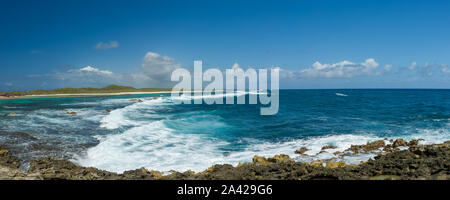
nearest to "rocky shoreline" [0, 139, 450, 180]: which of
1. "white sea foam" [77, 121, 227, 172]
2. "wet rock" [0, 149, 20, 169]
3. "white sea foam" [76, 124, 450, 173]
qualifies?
"wet rock" [0, 149, 20, 169]

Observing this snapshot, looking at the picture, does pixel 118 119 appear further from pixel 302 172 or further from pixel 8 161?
pixel 302 172

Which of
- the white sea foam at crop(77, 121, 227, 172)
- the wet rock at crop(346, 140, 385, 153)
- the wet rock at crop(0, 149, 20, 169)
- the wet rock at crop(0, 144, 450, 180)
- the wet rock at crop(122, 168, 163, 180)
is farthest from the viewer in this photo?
the wet rock at crop(346, 140, 385, 153)

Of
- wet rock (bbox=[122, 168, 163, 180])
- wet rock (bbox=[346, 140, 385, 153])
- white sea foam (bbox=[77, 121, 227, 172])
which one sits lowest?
white sea foam (bbox=[77, 121, 227, 172])

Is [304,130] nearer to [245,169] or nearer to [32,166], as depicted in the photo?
[245,169]

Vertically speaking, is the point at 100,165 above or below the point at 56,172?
below

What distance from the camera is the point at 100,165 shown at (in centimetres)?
831

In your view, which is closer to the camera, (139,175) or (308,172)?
(308,172)

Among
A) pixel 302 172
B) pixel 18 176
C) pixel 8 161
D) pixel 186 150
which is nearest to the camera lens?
pixel 302 172

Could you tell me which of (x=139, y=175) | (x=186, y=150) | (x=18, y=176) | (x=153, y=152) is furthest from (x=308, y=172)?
(x=153, y=152)

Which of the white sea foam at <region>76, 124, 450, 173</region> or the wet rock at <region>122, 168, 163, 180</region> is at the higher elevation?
the wet rock at <region>122, 168, 163, 180</region>

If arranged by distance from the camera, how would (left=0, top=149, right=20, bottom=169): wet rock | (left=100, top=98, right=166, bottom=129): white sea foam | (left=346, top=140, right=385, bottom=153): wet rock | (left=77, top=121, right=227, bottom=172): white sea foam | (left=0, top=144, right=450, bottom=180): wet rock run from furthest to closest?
(left=100, top=98, right=166, bottom=129): white sea foam < (left=346, top=140, right=385, bottom=153): wet rock < (left=77, top=121, right=227, bottom=172): white sea foam < (left=0, top=149, right=20, bottom=169): wet rock < (left=0, top=144, right=450, bottom=180): wet rock

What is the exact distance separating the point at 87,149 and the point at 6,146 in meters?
3.15

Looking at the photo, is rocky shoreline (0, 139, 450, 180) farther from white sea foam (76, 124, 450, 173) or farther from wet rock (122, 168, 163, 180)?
white sea foam (76, 124, 450, 173)
